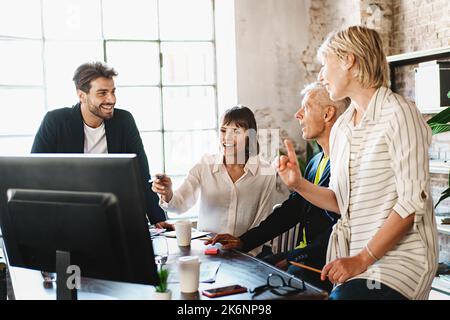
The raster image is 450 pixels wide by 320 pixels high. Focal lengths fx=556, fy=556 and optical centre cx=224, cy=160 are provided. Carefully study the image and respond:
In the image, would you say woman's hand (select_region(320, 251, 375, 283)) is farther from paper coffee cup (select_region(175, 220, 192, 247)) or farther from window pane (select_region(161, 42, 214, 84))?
window pane (select_region(161, 42, 214, 84))

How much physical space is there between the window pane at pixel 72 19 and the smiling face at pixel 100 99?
71.5 inches

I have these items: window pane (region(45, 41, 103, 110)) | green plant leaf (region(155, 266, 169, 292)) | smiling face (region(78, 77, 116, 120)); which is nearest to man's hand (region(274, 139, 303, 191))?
green plant leaf (region(155, 266, 169, 292))

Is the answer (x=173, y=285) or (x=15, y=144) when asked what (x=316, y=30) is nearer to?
(x=15, y=144)

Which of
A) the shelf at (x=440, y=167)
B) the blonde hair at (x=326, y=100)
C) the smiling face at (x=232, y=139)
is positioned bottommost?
the shelf at (x=440, y=167)

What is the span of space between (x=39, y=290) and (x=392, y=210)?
1.20 meters

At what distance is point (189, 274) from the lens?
1.70 m

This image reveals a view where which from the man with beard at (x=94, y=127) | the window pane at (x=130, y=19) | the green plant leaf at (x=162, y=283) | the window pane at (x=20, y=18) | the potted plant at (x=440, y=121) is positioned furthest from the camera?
the window pane at (x=130, y=19)

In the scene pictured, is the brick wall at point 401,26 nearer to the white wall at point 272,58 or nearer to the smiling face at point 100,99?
the white wall at point 272,58

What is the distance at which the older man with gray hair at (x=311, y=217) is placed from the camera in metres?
2.50

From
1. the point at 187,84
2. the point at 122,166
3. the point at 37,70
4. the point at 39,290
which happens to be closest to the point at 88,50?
the point at 37,70

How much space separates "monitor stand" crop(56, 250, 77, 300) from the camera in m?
1.50

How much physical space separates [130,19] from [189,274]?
4.10 metres

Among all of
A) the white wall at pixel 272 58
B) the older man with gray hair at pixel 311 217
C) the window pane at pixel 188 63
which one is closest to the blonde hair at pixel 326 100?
the older man with gray hair at pixel 311 217

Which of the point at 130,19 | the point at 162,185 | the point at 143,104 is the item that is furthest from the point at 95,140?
the point at 130,19
